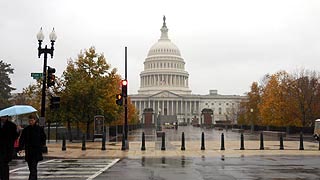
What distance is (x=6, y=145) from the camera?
38.4ft

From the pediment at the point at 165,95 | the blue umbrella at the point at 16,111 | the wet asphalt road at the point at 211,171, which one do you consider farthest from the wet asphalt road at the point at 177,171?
the pediment at the point at 165,95

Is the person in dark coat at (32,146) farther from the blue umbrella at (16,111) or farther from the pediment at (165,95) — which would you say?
the pediment at (165,95)

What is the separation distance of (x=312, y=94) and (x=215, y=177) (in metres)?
46.2

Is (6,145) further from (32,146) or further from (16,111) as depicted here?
(16,111)

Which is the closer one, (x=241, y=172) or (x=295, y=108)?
(x=241, y=172)

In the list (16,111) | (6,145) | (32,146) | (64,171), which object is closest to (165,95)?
(16,111)

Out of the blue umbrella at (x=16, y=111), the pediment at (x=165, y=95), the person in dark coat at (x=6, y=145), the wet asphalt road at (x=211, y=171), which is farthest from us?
the pediment at (x=165, y=95)

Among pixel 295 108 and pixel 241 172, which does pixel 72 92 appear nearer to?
pixel 241 172

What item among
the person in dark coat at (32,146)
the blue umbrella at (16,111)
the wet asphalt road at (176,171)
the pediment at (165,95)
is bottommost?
the wet asphalt road at (176,171)

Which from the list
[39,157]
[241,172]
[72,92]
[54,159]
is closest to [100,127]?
[72,92]

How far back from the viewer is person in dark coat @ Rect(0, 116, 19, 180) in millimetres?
11617

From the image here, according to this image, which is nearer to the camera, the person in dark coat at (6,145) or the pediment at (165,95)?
the person in dark coat at (6,145)

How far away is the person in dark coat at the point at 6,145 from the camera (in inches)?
457

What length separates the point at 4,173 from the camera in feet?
38.2
